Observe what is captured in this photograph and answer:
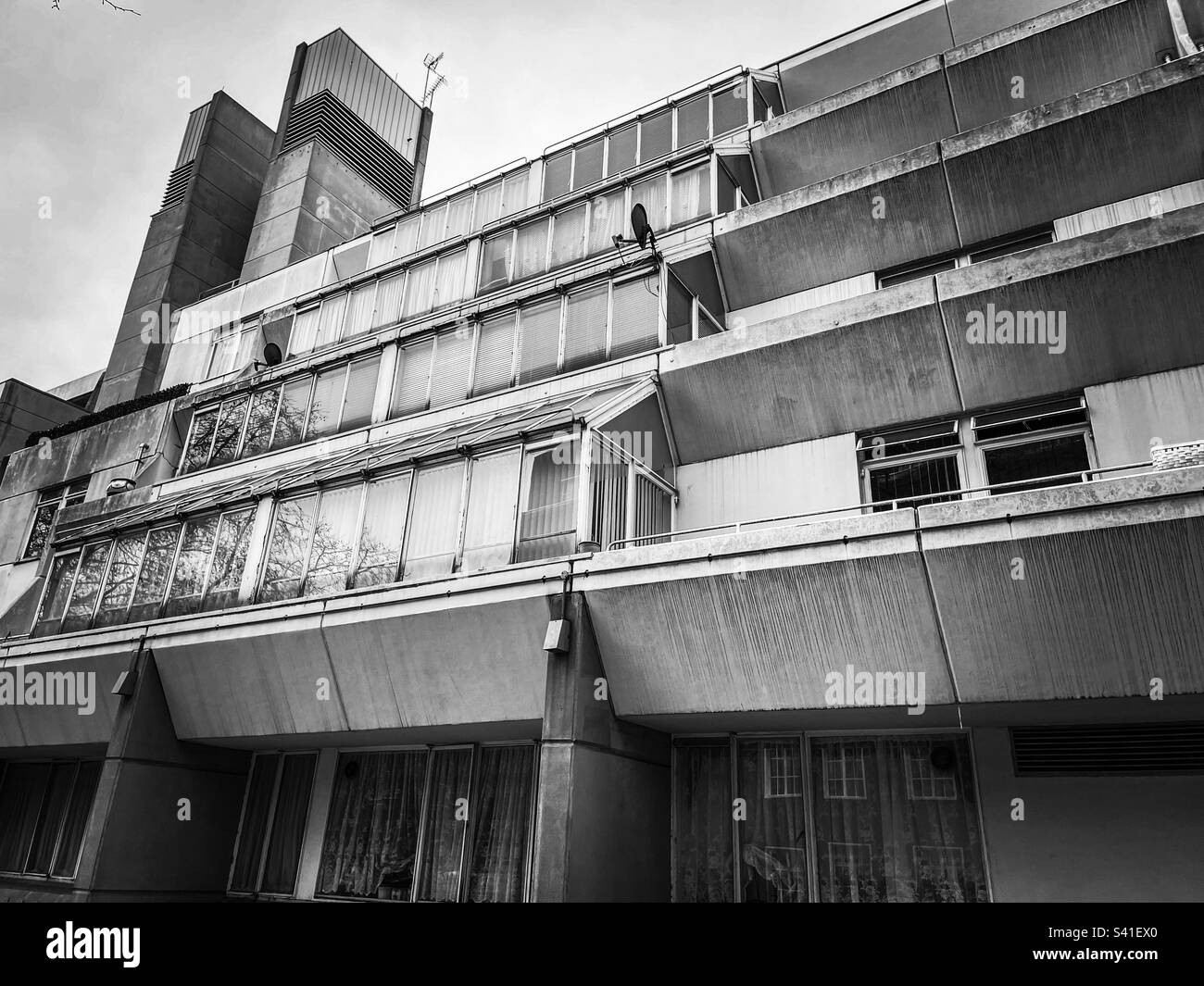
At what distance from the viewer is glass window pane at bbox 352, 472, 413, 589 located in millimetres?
13461

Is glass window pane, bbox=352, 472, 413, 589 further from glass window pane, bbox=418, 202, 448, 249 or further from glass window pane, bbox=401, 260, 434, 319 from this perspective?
glass window pane, bbox=418, 202, 448, 249

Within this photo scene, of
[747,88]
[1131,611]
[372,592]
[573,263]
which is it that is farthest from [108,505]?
[1131,611]

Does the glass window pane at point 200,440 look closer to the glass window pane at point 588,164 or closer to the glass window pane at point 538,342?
the glass window pane at point 538,342

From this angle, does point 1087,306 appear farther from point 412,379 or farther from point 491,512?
point 412,379

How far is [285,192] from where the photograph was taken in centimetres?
3206

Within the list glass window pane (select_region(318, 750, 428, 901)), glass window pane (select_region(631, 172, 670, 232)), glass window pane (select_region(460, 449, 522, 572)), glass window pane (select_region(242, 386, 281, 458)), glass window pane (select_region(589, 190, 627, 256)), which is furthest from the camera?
glass window pane (select_region(242, 386, 281, 458))

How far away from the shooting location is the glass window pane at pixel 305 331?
2317 cm

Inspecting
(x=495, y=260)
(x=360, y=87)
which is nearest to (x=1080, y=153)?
(x=495, y=260)

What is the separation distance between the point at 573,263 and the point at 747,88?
20.0 feet

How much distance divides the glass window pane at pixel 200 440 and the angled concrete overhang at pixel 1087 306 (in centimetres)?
1739

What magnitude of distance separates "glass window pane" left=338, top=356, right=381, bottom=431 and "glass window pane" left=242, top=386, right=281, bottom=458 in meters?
2.28

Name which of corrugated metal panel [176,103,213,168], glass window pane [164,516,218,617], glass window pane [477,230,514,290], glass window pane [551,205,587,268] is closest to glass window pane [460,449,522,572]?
glass window pane [164,516,218,617]

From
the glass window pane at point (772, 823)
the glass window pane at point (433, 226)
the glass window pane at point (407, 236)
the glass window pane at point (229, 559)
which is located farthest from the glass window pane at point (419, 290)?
the glass window pane at point (772, 823)

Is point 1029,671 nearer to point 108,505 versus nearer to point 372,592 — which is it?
point 372,592
